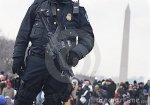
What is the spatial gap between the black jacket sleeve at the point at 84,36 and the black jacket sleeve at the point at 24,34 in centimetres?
61

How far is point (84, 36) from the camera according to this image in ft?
22.8

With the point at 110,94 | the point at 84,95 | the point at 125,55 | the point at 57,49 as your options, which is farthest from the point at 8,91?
the point at 125,55

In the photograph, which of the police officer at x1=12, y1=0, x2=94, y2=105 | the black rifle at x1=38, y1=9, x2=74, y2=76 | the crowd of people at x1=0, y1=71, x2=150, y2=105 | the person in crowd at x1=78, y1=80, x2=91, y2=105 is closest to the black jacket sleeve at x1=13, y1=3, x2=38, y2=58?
the police officer at x1=12, y1=0, x2=94, y2=105

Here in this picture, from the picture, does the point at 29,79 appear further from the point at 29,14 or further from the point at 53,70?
the point at 29,14

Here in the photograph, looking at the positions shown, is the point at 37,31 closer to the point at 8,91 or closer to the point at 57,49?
the point at 57,49

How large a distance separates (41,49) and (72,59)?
452 millimetres

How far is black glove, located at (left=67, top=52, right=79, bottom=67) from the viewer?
6650 mm

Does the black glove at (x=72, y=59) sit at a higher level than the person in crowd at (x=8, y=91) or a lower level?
higher

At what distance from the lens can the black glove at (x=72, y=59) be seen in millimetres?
6650

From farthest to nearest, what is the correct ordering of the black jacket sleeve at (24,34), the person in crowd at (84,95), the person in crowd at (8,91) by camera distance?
the person in crowd at (84,95), the person in crowd at (8,91), the black jacket sleeve at (24,34)

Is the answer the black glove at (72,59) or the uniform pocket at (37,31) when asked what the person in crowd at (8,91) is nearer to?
the uniform pocket at (37,31)

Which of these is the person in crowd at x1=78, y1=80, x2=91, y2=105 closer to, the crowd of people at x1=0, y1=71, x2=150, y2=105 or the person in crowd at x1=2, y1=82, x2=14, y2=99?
the crowd of people at x1=0, y1=71, x2=150, y2=105

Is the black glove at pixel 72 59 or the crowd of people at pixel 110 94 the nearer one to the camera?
the black glove at pixel 72 59

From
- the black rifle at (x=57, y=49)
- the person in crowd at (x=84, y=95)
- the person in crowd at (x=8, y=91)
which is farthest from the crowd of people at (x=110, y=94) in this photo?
the black rifle at (x=57, y=49)
